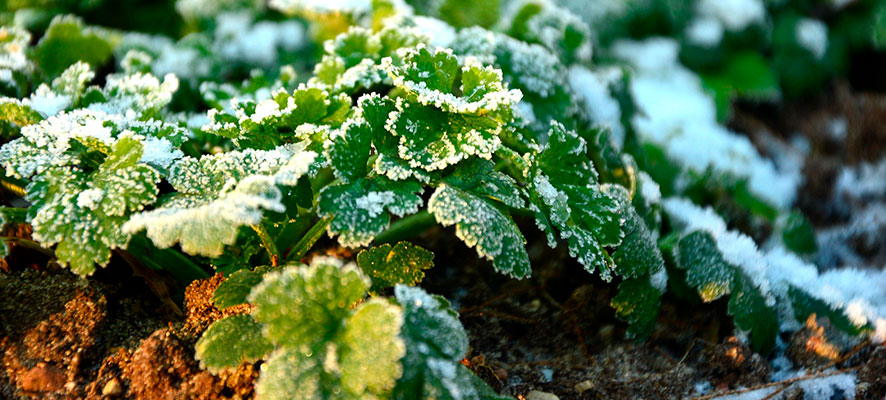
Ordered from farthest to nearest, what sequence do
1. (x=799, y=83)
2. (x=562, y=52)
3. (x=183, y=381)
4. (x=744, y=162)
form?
1. (x=799, y=83)
2. (x=744, y=162)
3. (x=562, y=52)
4. (x=183, y=381)

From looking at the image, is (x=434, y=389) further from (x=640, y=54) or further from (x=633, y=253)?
(x=640, y=54)

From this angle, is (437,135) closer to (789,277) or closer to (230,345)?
(230,345)

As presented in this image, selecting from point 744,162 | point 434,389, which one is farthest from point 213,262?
point 744,162

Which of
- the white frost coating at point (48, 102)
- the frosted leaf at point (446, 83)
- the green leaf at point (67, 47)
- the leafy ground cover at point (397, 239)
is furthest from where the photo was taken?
the green leaf at point (67, 47)

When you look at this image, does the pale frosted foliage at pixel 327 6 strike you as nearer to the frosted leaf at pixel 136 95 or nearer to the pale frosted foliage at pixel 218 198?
the frosted leaf at pixel 136 95

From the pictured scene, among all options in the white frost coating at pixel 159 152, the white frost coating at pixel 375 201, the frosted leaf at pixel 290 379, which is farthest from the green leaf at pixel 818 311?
the white frost coating at pixel 159 152

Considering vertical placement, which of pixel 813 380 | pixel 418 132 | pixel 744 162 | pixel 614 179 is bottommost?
pixel 744 162
